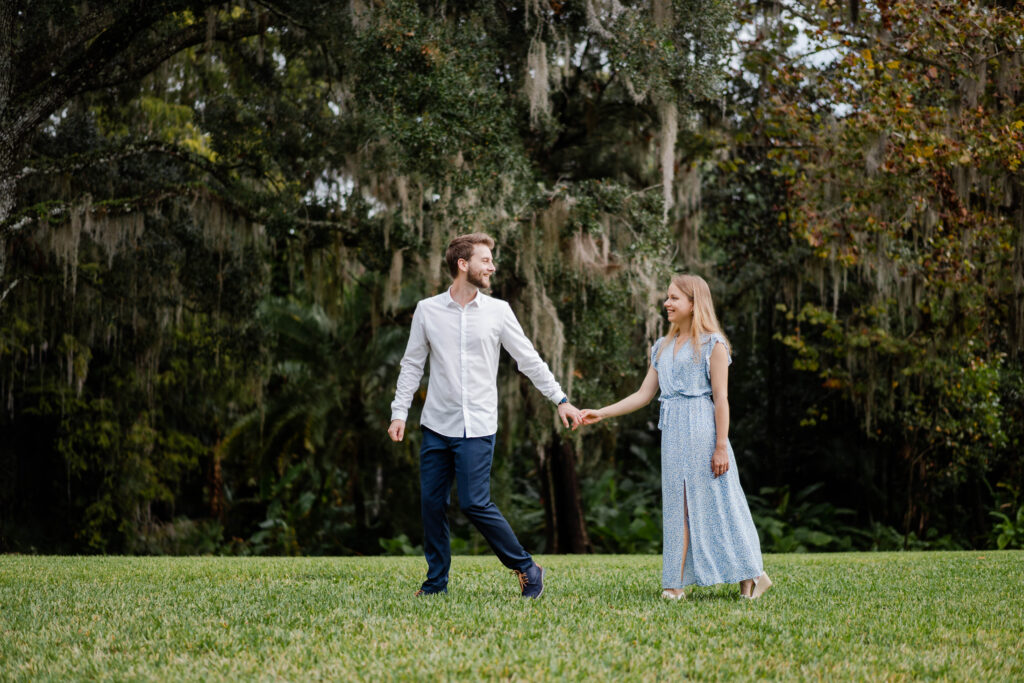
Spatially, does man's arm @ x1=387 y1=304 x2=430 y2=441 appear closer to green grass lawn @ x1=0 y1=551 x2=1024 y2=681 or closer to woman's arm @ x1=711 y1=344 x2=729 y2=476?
green grass lawn @ x1=0 y1=551 x2=1024 y2=681

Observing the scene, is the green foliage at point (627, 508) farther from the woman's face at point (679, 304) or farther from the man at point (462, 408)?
the man at point (462, 408)

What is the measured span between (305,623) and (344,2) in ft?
31.0

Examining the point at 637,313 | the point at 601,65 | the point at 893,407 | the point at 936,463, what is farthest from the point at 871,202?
the point at 936,463

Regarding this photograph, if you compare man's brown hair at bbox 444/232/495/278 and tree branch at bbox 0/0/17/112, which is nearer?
man's brown hair at bbox 444/232/495/278

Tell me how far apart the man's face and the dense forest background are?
620cm

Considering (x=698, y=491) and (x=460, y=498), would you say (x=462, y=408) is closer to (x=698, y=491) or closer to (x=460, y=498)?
(x=460, y=498)

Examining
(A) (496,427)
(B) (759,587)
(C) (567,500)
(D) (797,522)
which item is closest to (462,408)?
(A) (496,427)

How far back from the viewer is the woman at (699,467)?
16.2 feet

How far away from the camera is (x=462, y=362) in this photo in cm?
493

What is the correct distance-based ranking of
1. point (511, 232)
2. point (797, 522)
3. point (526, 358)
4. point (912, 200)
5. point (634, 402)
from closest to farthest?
point (526, 358)
point (634, 402)
point (912, 200)
point (511, 232)
point (797, 522)

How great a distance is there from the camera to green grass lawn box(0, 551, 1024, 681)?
10.8 feet

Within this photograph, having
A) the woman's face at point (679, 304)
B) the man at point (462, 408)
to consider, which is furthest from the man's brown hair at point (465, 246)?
the woman's face at point (679, 304)

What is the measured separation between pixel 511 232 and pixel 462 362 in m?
6.93

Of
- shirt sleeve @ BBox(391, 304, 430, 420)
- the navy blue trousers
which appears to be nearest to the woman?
the navy blue trousers
